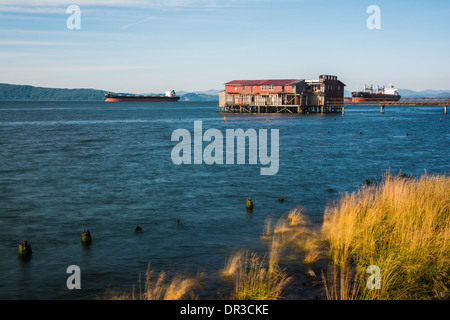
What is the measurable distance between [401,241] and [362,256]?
51.4 inches

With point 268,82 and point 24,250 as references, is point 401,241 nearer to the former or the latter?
point 24,250

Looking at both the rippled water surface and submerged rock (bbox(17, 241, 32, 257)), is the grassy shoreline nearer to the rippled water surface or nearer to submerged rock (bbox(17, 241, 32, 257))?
Result: the rippled water surface

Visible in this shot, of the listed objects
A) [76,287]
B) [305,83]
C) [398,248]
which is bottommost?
[76,287]

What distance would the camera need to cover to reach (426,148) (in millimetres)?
49188

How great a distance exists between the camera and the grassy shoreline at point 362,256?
37.2 feet

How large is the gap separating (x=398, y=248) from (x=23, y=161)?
3703 centimetres

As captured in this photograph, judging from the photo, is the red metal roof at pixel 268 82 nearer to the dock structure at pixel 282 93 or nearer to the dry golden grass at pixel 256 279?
the dock structure at pixel 282 93

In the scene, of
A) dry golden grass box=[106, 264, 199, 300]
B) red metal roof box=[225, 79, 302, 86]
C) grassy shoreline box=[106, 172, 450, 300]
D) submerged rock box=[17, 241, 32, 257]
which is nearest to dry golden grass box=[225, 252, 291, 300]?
grassy shoreline box=[106, 172, 450, 300]

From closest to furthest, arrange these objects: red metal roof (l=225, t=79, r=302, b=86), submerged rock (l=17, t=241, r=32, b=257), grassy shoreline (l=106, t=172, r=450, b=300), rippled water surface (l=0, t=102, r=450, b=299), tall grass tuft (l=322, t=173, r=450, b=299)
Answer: tall grass tuft (l=322, t=173, r=450, b=299) → grassy shoreline (l=106, t=172, r=450, b=300) → rippled water surface (l=0, t=102, r=450, b=299) → submerged rock (l=17, t=241, r=32, b=257) → red metal roof (l=225, t=79, r=302, b=86)

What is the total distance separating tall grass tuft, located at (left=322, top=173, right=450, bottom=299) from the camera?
36.7 ft

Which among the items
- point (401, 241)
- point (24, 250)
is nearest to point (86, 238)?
point (24, 250)

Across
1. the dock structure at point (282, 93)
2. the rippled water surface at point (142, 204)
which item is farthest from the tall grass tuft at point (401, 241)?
the dock structure at point (282, 93)
